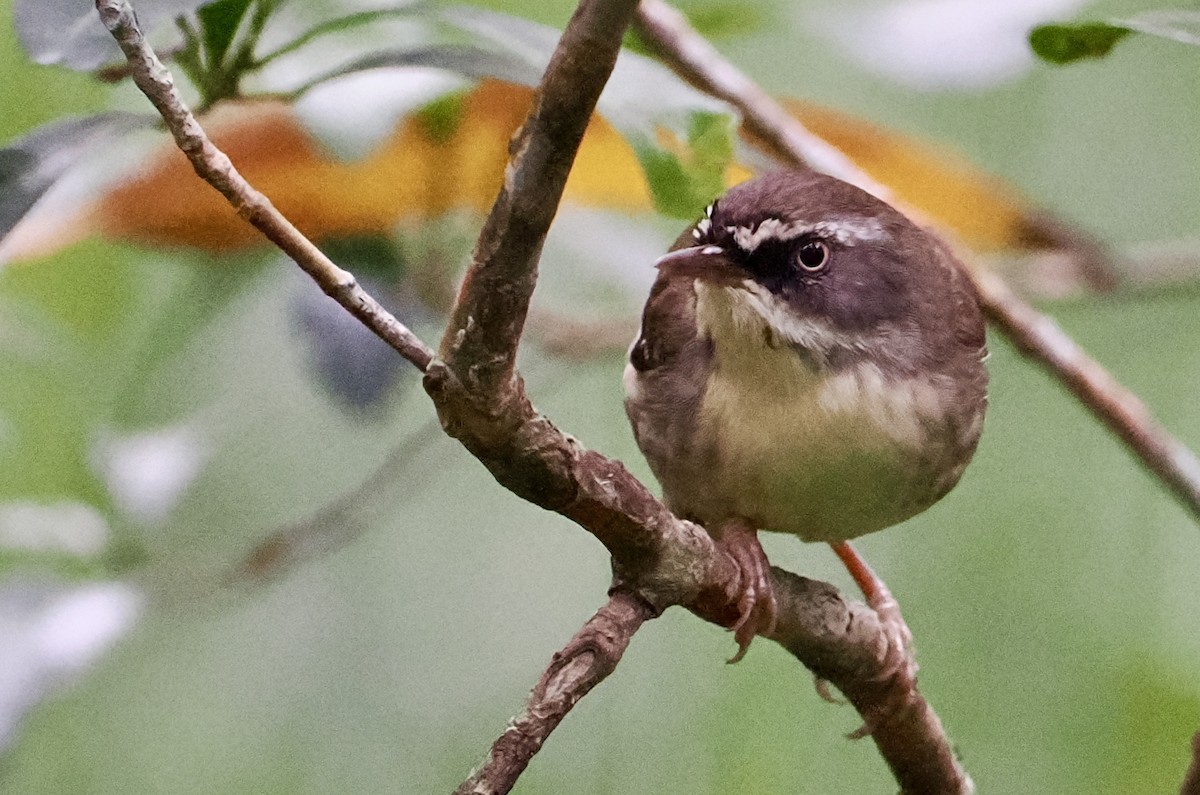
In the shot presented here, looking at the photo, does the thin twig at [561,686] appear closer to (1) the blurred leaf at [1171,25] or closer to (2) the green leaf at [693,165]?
(2) the green leaf at [693,165]

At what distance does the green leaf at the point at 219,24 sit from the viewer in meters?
1.18

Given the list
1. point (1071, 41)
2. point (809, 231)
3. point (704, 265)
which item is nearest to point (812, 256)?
point (809, 231)

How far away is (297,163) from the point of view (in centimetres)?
164

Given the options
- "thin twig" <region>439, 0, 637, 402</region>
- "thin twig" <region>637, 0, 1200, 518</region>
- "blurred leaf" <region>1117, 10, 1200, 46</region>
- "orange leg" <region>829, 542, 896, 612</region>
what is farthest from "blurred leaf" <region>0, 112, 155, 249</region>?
"orange leg" <region>829, 542, 896, 612</region>

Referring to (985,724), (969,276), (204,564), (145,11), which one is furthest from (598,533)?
(985,724)

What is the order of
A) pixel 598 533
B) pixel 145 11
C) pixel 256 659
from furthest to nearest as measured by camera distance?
pixel 256 659 < pixel 145 11 < pixel 598 533

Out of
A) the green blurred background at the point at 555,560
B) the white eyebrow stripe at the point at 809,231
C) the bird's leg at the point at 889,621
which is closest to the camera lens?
the white eyebrow stripe at the point at 809,231

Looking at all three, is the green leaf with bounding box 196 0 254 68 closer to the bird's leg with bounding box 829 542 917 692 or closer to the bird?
the bird

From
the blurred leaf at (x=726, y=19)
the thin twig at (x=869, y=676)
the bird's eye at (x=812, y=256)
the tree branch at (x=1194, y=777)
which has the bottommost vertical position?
the tree branch at (x=1194, y=777)

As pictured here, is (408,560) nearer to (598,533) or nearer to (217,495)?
(217,495)

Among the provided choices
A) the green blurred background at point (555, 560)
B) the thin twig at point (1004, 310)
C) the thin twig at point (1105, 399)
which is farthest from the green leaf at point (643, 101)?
the green blurred background at point (555, 560)

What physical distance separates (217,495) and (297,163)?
1.10 metres

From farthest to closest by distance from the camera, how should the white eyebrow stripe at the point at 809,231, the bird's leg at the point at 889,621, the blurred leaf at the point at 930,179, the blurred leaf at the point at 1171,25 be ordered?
the blurred leaf at the point at 930,179 → the bird's leg at the point at 889,621 → the white eyebrow stripe at the point at 809,231 → the blurred leaf at the point at 1171,25

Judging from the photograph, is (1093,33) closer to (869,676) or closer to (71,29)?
(869,676)
